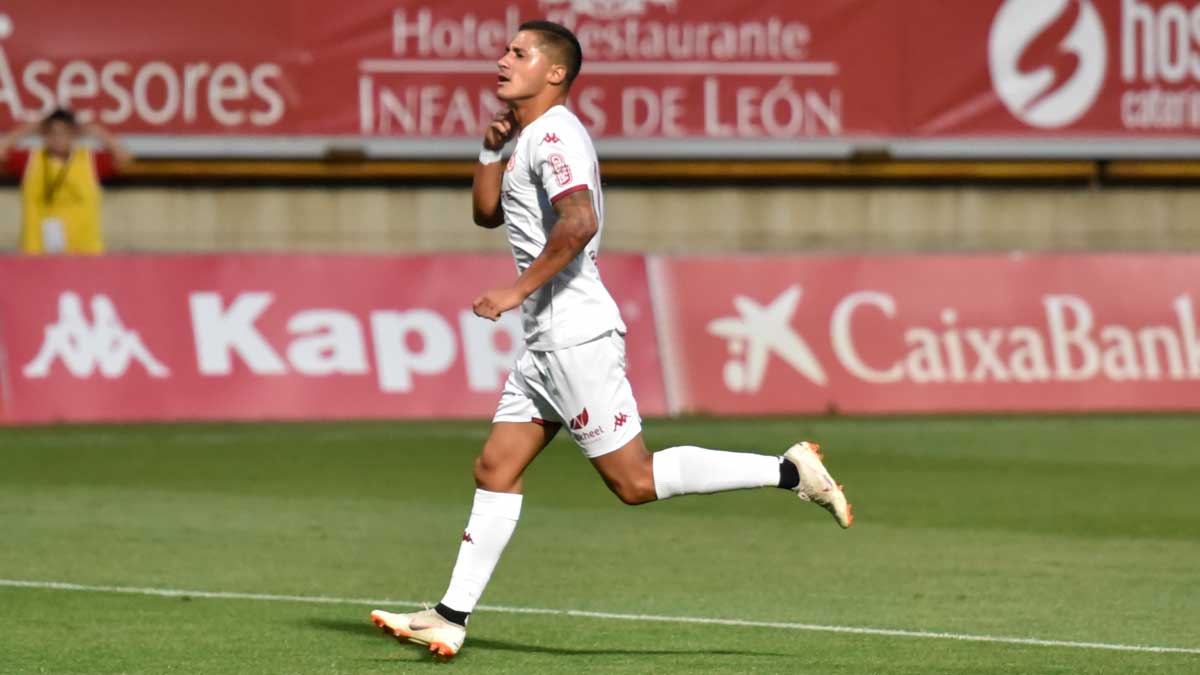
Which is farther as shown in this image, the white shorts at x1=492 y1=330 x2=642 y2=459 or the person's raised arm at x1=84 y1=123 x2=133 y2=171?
the person's raised arm at x1=84 y1=123 x2=133 y2=171

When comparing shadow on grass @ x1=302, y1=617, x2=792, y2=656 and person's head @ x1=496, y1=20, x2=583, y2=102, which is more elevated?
person's head @ x1=496, y1=20, x2=583, y2=102

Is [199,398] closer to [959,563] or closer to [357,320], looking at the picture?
[357,320]

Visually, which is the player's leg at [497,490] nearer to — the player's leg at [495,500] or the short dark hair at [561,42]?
the player's leg at [495,500]

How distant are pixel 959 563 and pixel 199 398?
7.93 m

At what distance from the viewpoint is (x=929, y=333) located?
18.0 m

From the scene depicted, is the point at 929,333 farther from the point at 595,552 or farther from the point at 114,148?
the point at 595,552

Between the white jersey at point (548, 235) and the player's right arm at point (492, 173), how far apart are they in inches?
1.9

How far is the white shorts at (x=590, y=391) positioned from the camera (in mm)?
7461

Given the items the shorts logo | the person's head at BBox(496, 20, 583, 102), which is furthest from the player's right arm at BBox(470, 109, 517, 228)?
the shorts logo

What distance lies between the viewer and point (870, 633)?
8195 millimetres

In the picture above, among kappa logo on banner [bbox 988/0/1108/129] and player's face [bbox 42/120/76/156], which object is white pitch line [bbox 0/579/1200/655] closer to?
player's face [bbox 42/120/76/156]

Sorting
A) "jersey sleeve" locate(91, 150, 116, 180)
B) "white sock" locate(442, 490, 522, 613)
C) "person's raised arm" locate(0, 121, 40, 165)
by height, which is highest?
"person's raised arm" locate(0, 121, 40, 165)

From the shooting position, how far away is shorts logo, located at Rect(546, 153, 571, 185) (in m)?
7.30

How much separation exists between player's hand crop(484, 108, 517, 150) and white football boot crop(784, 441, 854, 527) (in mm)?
1366
